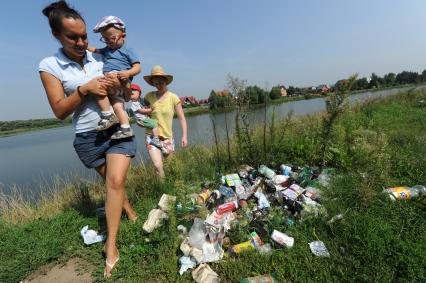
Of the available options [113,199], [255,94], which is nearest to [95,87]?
[113,199]

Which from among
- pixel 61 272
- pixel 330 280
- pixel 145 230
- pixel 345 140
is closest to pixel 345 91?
pixel 345 140

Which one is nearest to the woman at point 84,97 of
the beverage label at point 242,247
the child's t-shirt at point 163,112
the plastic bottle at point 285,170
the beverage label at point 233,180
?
the beverage label at point 242,247

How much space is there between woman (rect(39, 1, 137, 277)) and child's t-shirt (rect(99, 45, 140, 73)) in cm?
7

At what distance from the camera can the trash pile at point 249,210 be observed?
6.70 feet

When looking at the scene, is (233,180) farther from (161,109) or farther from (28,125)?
(28,125)

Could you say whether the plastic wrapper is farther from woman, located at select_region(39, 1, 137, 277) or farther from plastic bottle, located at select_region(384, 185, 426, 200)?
woman, located at select_region(39, 1, 137, 277)

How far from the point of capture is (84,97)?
1995 mm

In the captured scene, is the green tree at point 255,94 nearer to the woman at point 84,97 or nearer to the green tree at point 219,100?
the green tree at point 219,100

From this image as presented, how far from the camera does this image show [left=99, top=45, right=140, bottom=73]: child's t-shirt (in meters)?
2.35

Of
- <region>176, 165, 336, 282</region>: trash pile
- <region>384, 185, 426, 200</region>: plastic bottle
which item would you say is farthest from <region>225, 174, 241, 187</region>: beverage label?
<region>384, 185, 426, 200</region>: plastic bottle

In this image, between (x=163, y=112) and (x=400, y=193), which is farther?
(x=163, y=112)

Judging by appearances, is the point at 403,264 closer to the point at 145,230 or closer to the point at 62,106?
the point at 145,230

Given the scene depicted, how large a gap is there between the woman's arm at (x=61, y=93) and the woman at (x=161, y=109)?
1.52 metres

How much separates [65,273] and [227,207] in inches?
63.4
